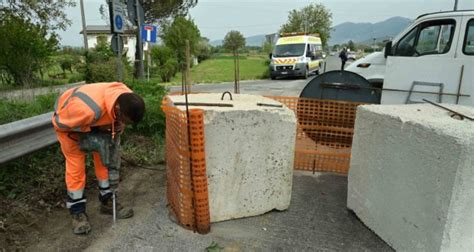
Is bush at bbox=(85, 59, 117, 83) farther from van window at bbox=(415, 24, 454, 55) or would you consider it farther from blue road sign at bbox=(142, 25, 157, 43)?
van window at bbox=(415, 24, 454, 55)

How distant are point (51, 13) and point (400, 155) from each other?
1794 centimetres

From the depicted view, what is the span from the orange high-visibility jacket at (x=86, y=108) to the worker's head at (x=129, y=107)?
0.21ft

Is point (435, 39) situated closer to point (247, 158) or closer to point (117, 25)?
point (247, 158)

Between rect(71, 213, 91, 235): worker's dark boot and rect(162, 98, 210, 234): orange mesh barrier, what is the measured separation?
2.54 feet

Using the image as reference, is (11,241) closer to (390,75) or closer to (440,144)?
Result: (440,144)

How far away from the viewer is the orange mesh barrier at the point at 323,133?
4.27m

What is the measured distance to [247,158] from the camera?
9.58 feet

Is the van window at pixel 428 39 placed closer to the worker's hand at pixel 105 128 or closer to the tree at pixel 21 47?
the worker's hand at pixel 105 128

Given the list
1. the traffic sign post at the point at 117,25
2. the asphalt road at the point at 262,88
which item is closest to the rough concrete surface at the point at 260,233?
the traffic sign post at the point at 117,25

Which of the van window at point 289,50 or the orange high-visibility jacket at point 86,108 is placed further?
the van window at point 289,50

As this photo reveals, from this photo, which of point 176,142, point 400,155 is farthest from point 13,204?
point 400,155

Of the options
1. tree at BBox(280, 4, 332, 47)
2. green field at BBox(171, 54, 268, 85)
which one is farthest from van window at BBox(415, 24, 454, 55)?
tree at BBox(280, 4, 332, 47)

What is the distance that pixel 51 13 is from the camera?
15.9 m

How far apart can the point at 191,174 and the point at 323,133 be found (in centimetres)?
239
